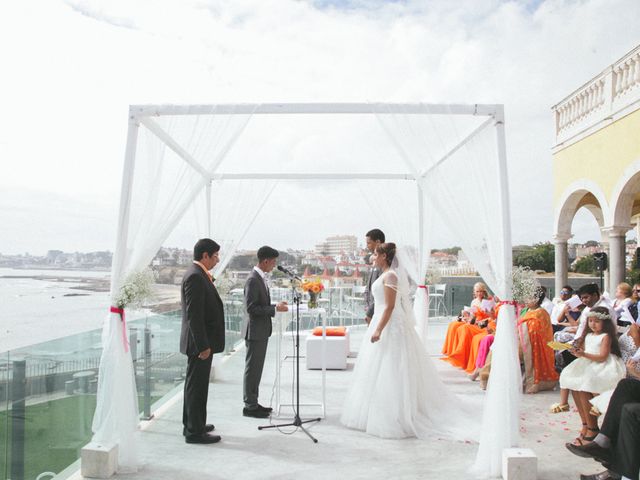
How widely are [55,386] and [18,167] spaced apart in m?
20.7

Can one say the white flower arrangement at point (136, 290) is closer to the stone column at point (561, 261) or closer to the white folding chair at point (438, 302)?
the stone column at point (561, 261)

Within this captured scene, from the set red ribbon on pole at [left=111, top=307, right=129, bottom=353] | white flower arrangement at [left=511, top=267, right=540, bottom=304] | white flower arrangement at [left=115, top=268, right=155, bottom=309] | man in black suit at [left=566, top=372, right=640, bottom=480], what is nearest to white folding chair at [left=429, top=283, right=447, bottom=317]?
white flower arrangement at [left=511, top=267, right=540, bottom=304]

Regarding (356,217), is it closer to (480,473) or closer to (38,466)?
(480,473)

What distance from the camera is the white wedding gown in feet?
13.7

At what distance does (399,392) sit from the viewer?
4.22 m

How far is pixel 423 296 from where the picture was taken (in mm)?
7371

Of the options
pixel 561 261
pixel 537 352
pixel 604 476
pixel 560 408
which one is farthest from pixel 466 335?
pixel 561 261

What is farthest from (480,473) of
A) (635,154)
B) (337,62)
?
(635,154)

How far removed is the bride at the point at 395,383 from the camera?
13.7ft

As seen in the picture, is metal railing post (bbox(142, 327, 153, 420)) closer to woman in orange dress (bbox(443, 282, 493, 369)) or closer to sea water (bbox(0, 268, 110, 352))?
sea water (bbox(0, 268, 110, 352))

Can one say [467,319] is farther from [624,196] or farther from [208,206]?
[624,196]

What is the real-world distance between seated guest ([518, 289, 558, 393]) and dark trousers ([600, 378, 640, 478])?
2.71 metres

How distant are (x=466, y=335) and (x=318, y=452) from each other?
3.76 m

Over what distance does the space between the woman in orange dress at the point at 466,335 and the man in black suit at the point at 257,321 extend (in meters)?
3.33
